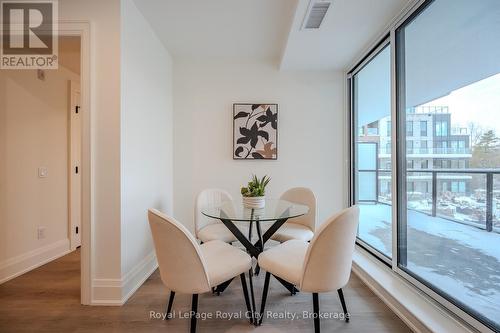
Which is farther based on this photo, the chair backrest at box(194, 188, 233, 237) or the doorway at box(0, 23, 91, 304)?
the chair backrest at box(194, 188, 233, 237)

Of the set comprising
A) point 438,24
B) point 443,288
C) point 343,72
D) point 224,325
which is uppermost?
point 343,72

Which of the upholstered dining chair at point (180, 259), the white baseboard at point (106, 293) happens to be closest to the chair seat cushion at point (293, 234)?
the upholstered dining chair at point (180, 259)

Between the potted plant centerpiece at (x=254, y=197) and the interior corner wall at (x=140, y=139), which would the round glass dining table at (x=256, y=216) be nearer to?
the potted plant centerpiece at (x=254, y=197)

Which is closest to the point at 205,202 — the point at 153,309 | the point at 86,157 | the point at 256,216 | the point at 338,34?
the point at 256,216

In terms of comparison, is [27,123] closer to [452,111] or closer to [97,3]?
[97,3]

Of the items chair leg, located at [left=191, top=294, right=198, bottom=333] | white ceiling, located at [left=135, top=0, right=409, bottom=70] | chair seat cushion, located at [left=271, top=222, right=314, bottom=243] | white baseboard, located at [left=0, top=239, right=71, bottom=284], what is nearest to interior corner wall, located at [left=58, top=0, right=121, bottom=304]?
white ceiling, located at [left=135, top=0, right=409, bottom=70]

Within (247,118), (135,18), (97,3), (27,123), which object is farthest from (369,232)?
(27,123)

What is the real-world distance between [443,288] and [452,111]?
1.29 m

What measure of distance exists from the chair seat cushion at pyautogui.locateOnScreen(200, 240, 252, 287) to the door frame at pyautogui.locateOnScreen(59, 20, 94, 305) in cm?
96

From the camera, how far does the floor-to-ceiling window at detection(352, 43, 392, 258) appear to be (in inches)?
102

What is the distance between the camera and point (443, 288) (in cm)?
176

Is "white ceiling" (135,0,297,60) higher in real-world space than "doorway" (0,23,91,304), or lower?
higher

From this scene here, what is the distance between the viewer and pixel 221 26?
257 centimetres

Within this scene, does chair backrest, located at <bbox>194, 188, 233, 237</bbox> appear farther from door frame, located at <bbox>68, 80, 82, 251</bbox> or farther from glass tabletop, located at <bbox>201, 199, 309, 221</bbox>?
door frame, located at <bbox>68, 80, 82, 251</bbox>
